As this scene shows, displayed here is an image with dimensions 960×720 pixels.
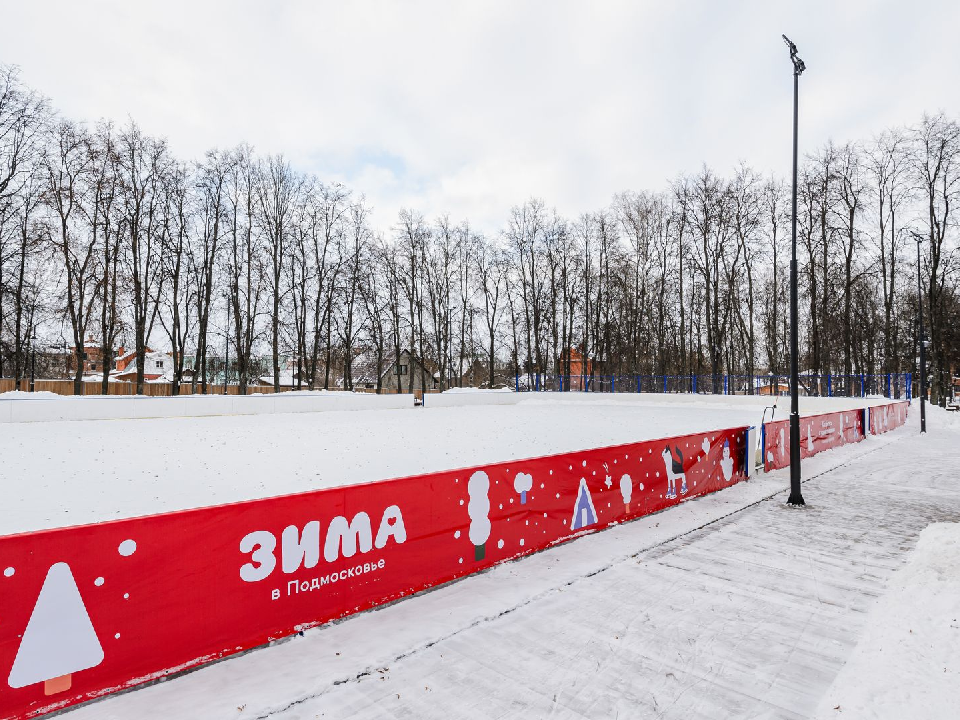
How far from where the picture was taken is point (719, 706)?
3354 millimetres

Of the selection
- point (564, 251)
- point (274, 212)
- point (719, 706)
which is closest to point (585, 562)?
point (719, 706)

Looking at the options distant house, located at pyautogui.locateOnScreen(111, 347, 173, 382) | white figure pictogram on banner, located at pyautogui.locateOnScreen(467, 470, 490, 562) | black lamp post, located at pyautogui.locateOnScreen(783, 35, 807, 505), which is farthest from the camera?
distant house, located at pyautogui.locateOnScreen(111, 347, 173, 382)

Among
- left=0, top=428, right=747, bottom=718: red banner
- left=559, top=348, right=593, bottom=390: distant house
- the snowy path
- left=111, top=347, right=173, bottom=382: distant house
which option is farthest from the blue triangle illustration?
left=111, top=347, right=173, bottom=382: distant house

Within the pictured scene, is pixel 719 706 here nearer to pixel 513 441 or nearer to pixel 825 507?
pixel 825 507

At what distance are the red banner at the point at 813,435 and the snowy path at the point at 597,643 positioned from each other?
5.59 meters

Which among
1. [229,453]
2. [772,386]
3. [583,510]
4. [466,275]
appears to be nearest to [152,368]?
[466,275]

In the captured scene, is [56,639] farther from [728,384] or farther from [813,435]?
[728,384]

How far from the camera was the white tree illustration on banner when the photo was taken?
9.77 feet

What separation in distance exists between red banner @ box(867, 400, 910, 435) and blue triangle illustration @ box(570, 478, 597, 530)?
1759 centimetres

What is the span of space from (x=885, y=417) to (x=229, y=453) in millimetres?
24709

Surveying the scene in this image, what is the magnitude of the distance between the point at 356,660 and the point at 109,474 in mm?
9161

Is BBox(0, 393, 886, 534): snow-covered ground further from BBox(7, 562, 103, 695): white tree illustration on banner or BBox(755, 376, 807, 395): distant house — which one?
BBox(755, 376, 807, 395): distant house

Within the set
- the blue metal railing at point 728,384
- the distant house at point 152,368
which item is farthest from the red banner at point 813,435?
the distant house at point 152,368

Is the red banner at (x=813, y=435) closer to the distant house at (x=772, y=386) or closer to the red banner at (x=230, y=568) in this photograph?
the red banner at (x=230, y=568)
